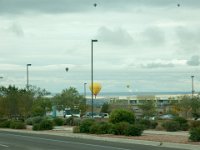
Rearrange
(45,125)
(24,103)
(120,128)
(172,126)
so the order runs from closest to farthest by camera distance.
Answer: (120,128)
(172,126)
(45,125)
(24,103)

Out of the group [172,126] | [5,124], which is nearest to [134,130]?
[172,126]

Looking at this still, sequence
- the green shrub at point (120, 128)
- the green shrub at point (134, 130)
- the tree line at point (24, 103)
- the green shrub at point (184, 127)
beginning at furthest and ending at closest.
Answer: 1. the tree line at point (24, 103)
2. the green shrub at point (184, 127)
3. the green shrub at point (120, 128)
4. the green shrub at point (134, 130)

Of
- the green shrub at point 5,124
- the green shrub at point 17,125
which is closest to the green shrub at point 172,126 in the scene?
the green shrub at point 17,125

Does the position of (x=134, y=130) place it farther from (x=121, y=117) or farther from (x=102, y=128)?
(x=121, y=117)

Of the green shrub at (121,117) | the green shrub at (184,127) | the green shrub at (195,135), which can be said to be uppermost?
the green shrub at (121,117)

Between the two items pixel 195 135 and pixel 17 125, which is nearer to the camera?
pixel 195 135

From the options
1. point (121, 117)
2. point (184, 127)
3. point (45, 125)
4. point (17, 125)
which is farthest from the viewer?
point (17, 125)

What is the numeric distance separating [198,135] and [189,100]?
49.1 metres

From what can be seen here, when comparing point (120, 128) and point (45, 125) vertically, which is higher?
point (45, 125)

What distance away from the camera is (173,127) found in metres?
→ 40.1

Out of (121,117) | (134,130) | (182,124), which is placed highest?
(121,117)

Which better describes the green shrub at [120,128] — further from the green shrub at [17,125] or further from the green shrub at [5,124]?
the green shrub at [5,124]

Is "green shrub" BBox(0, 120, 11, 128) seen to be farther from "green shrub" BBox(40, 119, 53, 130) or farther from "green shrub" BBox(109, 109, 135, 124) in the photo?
"green shrub" BBox(109, 109, 135, 124)

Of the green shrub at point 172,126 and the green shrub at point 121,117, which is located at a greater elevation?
the green shrub at point 121,117
